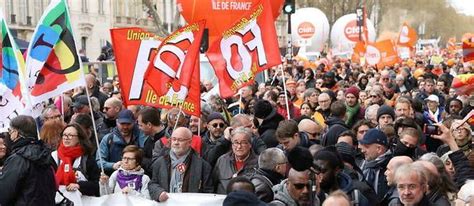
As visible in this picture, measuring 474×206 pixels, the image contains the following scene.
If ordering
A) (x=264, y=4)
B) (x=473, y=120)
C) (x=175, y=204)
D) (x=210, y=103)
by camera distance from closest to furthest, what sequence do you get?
(x=175, y=204)
(x=473, y=120)
(x=264, y=4)
(x=210, y=103)

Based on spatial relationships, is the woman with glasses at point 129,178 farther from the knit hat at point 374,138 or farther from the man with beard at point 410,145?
the man with beard at point 410,145

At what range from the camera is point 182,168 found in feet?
27.4

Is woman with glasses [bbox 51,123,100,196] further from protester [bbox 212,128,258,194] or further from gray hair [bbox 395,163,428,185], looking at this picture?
gray hair [bbox 395,163,428,185]

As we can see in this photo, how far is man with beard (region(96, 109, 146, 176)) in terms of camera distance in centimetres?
941

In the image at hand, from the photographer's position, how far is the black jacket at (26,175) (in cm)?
757

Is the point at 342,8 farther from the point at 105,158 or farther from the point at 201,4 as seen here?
the point at 105,158

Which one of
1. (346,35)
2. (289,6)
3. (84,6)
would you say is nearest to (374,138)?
(289,6)

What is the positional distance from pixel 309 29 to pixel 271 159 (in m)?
37.6

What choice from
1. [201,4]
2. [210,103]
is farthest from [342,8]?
[210,103]

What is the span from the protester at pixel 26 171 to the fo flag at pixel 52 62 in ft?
4.15

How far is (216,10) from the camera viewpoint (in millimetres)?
17578

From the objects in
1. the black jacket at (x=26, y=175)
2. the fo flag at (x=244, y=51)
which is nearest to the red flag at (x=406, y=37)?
the fo flag at (x=244, y=51)

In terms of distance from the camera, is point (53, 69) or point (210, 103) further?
point (210, 103)

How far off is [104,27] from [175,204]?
4884 cm
